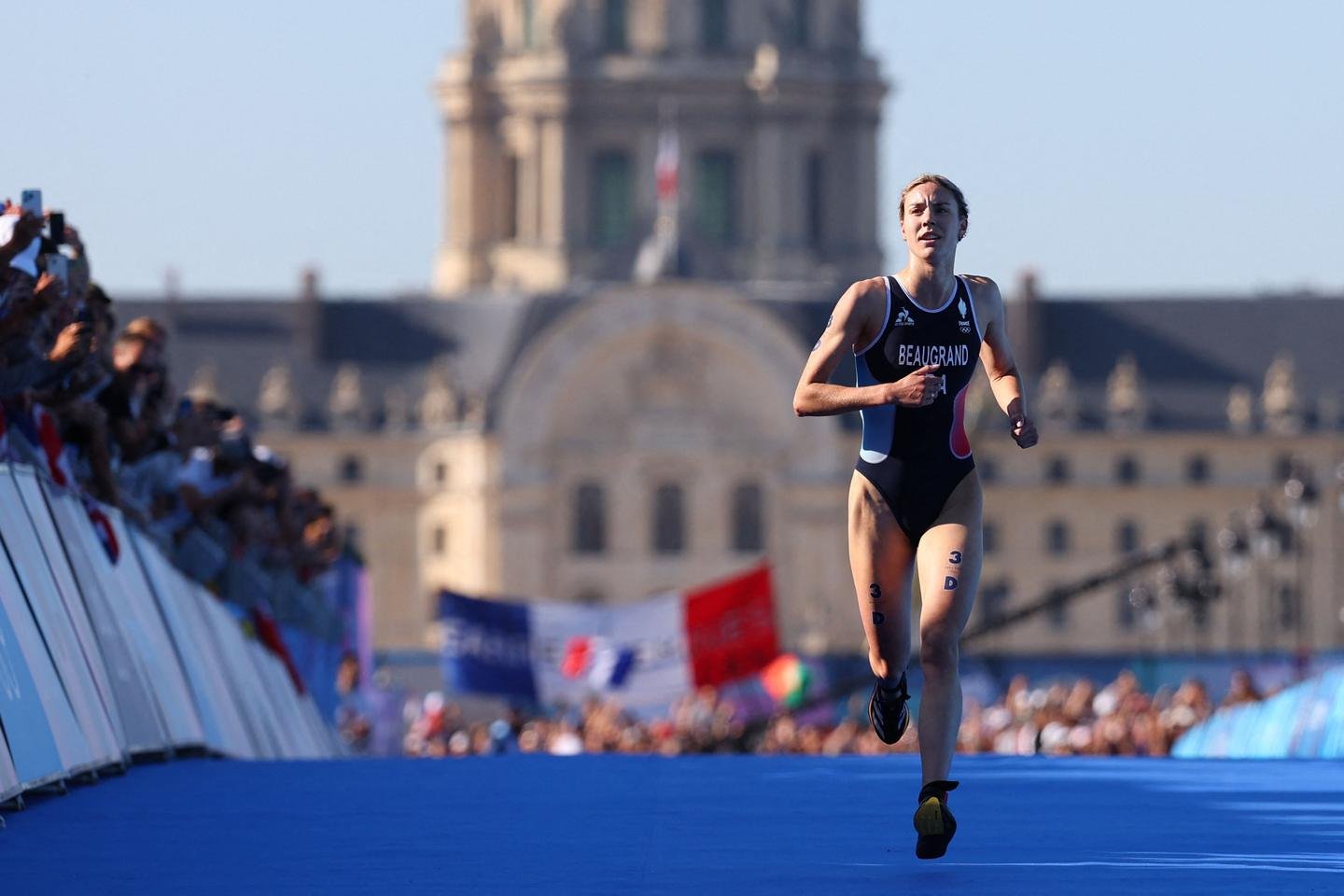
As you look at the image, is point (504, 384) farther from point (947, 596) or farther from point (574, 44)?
point (947, 596)

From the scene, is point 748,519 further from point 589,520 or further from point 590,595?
point 590,595

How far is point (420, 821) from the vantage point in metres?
13.2

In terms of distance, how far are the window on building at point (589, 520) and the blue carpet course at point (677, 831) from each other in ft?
323

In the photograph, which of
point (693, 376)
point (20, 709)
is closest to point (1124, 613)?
point (693, 376)

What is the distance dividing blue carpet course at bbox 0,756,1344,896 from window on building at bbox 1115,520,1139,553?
10242 centimetres

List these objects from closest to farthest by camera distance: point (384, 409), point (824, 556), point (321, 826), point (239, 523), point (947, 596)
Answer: point (947, 596)
point (321, 826)
point (239, 523)
point (824, 556)
point (384, 409)

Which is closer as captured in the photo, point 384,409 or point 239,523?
point 239,523

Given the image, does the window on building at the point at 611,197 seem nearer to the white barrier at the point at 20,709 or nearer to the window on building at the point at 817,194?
the window on building at the point at 817,194

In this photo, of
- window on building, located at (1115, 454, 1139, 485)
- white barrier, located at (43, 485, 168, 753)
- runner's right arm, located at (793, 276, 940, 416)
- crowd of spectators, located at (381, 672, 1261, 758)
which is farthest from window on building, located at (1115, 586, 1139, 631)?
runner's right arm, located at (793, 276, 940, 416)

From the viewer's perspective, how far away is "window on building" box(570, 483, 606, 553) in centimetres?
11488

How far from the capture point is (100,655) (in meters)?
16.4

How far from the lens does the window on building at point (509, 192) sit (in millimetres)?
131750

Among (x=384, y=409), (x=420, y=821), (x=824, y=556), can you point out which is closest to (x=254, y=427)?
(x=384, y=409)

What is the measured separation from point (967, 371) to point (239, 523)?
35.4 feet
